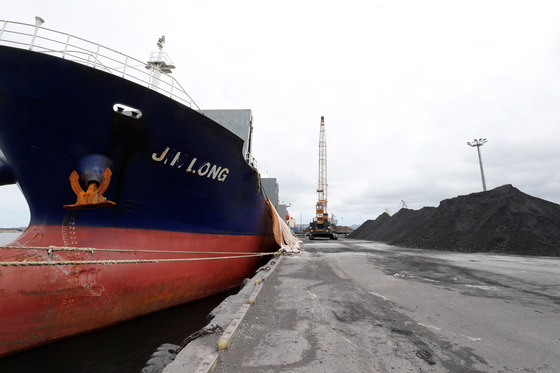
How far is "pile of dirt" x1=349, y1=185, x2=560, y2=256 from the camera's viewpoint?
16.0 m

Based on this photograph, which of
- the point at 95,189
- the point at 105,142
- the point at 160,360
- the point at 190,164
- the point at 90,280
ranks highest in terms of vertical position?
the point at 105,142

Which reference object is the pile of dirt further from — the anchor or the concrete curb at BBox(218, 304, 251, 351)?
the anchor

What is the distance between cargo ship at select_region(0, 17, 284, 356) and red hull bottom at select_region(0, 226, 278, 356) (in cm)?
2

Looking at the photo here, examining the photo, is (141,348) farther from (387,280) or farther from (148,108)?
(387,280)

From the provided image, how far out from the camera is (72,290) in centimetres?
512

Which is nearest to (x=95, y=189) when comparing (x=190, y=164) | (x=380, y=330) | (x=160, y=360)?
(x=190, y=164)

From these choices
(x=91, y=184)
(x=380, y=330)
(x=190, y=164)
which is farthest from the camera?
(x=190, y=164)

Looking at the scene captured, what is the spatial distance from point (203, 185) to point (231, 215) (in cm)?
186

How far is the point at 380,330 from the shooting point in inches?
138

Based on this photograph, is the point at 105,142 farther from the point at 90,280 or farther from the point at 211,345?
the point at 211,345

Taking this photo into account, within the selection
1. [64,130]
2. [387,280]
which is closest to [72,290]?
[64,130]

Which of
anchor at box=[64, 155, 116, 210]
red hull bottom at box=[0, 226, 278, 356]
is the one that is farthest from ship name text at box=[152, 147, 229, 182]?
red hull bottom at box=[0, 226, 278, 356]

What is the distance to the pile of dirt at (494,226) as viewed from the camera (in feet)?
52.6

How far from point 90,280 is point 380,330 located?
6027mm
